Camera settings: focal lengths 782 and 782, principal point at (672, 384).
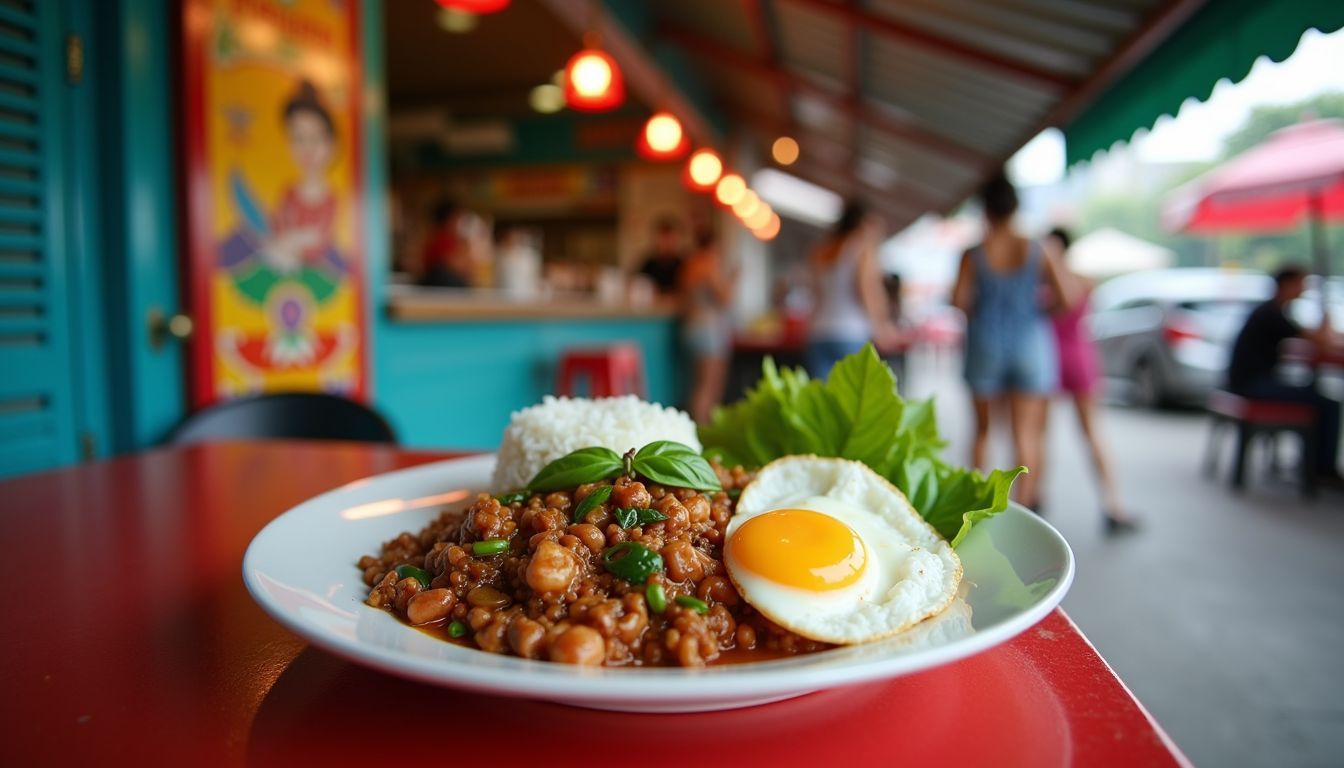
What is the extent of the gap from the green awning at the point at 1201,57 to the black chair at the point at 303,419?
310 cm

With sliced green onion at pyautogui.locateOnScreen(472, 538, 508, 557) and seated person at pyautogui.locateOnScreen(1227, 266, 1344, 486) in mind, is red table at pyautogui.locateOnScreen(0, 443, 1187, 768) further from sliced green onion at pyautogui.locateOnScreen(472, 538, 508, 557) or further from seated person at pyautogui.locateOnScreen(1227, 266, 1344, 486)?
seated person at pyautogui.locateOnScreen(1227, 266, 1344, 486)

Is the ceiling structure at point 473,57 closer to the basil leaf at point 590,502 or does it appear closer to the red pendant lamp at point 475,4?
the red pendant lamp at point 475,4

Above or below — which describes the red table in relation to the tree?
below

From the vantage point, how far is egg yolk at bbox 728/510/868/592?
0.73m

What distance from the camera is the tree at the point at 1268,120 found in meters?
7.52

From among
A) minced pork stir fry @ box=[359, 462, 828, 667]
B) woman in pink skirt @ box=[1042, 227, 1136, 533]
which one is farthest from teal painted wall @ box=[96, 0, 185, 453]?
woman in pink skirt @ box=[1042, 227, 1136, 533]

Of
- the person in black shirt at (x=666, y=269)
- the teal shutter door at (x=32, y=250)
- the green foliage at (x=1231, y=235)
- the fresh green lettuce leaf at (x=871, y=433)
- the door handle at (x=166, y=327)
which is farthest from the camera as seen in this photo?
the person in black shirt at (x=666, y=269)

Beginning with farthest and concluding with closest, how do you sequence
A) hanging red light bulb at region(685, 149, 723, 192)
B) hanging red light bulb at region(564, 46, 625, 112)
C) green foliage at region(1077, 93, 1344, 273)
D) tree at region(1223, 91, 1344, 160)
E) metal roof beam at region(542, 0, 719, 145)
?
hanging red light bulb at region(685, 149, 723, 192) → green foliage at region(1077, 93, 1344, 273) → tree at region(1223, 91, 1344, 160) → metal roof beam at region(542, 0, 719, 145) → hanging red light bulb at region(564, 46, 625, 112)

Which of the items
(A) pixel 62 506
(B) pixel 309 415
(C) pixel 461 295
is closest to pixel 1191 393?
(C) pixel 461 295

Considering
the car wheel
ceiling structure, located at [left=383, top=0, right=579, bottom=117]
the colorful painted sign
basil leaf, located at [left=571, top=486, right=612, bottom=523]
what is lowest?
the car wheel

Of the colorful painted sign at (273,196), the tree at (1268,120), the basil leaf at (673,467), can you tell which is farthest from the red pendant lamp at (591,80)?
the tree at (1268,120)

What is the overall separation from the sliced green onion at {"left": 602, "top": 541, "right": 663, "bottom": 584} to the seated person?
266 inches

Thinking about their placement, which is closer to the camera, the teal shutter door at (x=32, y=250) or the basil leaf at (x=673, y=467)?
the basil leaf at (x=673, y=467)

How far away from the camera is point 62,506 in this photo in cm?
126
